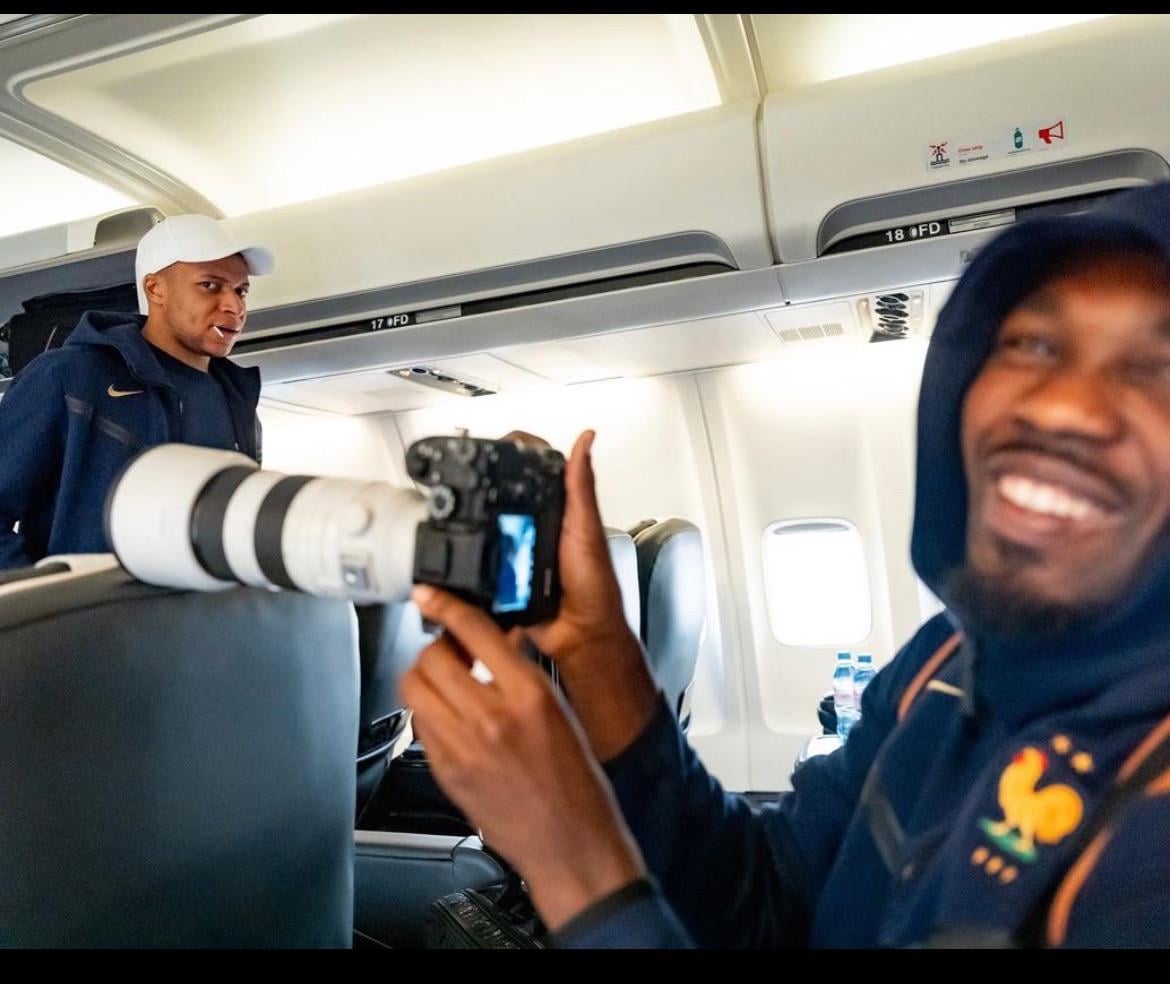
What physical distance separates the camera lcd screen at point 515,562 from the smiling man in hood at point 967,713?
6 cm

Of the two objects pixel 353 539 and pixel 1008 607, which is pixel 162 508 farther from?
pixel 1008 607

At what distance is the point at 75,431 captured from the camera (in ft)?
6.43

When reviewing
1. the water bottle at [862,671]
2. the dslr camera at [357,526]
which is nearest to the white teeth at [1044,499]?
the dslr camera at [357,526]

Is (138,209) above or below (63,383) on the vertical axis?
above

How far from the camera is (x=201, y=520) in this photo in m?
0.83

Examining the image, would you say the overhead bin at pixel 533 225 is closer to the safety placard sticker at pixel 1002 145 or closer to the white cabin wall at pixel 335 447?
the safety placard sticker at pixel 1002 145

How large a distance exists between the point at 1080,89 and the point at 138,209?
2.89 metres

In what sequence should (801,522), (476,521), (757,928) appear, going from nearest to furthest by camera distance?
(476,521) < (757,928) < (801,522)

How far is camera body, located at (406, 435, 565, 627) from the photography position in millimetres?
726

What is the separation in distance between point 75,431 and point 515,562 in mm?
1645

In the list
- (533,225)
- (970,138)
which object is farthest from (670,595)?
(970,138)

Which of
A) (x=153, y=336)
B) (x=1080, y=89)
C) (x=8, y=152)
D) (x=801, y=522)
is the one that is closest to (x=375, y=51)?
(x=153, y=336)

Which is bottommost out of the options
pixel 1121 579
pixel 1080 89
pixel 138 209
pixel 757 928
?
pixel 757 928

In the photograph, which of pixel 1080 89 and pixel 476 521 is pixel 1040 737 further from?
pixel 1080 89
